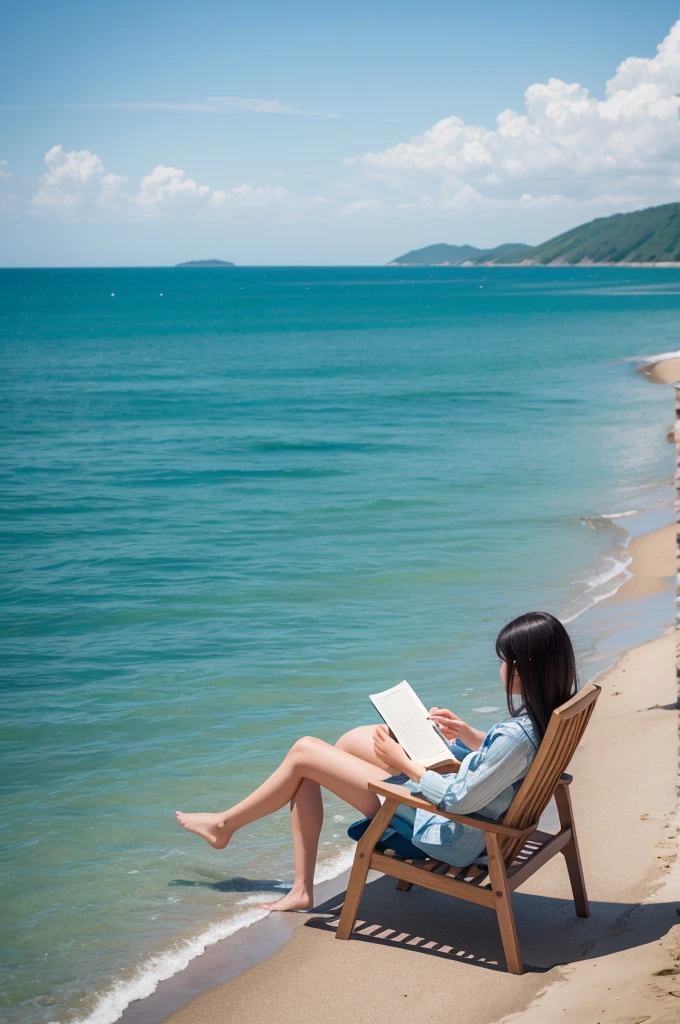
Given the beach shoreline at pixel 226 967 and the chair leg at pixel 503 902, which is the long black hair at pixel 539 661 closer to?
the chair leg at pixel 503 902

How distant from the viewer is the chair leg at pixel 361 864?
157 inches

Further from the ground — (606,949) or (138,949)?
(606,949)

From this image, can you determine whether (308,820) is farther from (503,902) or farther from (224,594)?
(224,594)

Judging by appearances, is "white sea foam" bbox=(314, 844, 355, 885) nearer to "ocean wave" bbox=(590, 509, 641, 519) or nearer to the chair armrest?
the chair armrest

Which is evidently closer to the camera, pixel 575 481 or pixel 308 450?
pixel 575 481

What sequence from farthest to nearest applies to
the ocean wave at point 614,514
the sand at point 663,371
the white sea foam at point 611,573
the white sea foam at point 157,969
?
the sand at point 663,371, the ocean wave at point 614,514, the white sea foam at point 611,573, the white sea foam at point 157,969

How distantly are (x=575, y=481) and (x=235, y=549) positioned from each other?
7137 millimetres

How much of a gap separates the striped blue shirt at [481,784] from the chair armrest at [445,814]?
0.02 meters

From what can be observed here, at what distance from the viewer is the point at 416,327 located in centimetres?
7025

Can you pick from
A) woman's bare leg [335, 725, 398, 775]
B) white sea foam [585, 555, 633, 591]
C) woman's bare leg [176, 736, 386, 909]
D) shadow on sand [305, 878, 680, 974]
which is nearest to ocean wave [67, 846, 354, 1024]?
woman's bare leg [176, 736, 386, 909]

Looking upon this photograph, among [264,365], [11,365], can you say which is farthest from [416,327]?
[11,365]

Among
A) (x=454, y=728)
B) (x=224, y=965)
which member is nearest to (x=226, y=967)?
(x=224, y=965)

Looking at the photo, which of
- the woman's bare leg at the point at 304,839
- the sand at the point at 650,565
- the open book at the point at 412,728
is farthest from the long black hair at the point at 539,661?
the sand at the point at 650,565

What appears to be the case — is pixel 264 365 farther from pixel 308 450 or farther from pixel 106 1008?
pixel 106 1008
